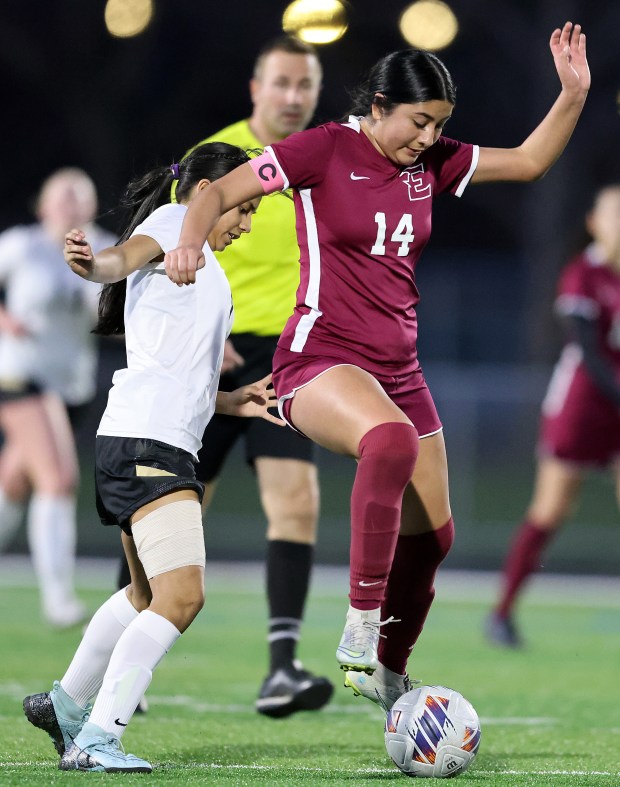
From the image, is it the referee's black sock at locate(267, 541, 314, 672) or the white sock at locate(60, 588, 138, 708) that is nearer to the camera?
the white sock at locate(60, 588, 138, 708)

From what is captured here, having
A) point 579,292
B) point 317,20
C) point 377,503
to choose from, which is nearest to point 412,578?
point 377,503

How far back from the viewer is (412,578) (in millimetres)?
5426

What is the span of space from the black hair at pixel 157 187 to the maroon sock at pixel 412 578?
1262mm

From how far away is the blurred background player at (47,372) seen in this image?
9211 millimetres

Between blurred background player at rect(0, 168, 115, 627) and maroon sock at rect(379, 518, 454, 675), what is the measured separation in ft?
13.2

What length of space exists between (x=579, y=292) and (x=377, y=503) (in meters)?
5.37

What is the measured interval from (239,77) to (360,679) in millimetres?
27007

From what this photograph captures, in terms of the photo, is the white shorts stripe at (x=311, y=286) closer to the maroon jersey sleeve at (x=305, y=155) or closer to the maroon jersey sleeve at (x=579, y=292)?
the maroon jersey sleeve at (x=305, y=155)

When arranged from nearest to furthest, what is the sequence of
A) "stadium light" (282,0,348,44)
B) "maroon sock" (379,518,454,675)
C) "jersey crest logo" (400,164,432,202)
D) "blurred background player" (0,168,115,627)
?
"jersey crest logo" (400,164,432,202) → "maroon sock" (379,518,454,675) → "blurred background player" (0,168,115,627) → "stadium light" (282,0,348,44)

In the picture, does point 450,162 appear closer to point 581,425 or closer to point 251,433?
point 251,433

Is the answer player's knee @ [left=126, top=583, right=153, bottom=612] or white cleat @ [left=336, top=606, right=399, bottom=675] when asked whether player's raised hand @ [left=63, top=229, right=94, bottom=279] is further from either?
white cleat @ [left=336, top=606, right=399, bottom=675]

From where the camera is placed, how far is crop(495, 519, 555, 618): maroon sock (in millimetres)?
9476

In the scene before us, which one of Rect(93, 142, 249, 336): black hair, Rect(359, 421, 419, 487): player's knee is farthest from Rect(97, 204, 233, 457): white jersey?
Rect(359, 421, 419, 487): player's knee

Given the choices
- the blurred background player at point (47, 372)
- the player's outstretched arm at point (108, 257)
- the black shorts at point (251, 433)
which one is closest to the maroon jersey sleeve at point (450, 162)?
the player's outstretched arm at point (108, 257)
